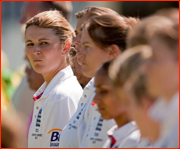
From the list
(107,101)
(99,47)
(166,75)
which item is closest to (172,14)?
(166,75)

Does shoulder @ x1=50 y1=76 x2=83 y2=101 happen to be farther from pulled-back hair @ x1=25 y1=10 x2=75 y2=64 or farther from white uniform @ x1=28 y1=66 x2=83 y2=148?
pulled-back hair @ x1=25 y1=10 x2=75 y2=64

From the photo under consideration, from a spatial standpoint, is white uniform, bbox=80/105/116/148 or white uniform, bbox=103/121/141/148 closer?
white uniform, bbox=103/121/141/148

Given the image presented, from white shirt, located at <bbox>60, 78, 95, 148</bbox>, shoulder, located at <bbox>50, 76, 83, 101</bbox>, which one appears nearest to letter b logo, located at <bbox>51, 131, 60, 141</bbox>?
white shirt, located at <bbox>60, 78, 95, 148</bbox>

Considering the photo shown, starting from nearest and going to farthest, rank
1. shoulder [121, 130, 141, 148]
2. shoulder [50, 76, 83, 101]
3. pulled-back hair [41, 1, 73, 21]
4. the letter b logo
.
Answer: shoulder [121, 130, 141, 148]
the letter b logo
shoulder [50, 76, 83, 101]
pulled-back hair [41, 1, 73, 21]

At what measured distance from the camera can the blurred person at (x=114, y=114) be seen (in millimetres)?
1937

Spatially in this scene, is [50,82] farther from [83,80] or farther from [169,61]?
[169,61]

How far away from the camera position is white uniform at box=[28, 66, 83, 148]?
8.72ft

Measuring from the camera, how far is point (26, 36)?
123 inches

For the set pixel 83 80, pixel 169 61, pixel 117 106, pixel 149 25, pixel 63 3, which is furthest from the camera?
pixel 63 3

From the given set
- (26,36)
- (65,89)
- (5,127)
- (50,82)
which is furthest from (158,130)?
(26,36)

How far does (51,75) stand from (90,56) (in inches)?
33.0

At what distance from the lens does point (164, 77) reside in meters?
1.41

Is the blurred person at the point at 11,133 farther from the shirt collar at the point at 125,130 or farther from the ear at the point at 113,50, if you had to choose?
the ear at the point at 113,50

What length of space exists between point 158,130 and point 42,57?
1.76m
